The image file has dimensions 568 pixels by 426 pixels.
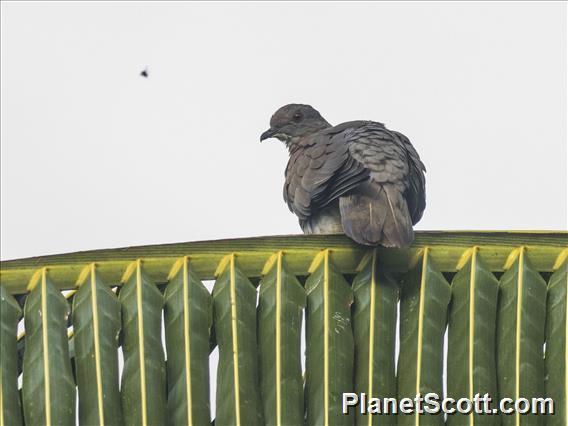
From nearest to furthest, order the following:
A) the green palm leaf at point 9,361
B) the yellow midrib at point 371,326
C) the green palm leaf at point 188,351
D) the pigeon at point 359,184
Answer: the green palm leaf at point 9,361, the green palm leaf at point 188,351, the yellow midrib at point 371,326, the pigeon at point 359,184

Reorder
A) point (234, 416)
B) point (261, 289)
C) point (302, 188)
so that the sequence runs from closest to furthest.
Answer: point (234, 416)
point (261, 289)
point (302, 188)

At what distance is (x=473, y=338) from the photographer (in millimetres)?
5176

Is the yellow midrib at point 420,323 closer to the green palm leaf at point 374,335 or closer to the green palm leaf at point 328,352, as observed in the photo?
the green palm leaf at point 374,335

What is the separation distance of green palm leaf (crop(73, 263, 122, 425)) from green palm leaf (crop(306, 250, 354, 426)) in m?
0.80

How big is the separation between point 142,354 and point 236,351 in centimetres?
38

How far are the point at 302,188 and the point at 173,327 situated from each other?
6.99 ft

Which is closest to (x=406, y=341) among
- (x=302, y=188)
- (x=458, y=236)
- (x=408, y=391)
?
(x=408, y=391)

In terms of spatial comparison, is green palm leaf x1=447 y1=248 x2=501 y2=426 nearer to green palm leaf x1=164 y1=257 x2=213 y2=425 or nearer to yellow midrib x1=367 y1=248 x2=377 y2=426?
yellow midrib x1=367 y1=248 x2=377 y2=426

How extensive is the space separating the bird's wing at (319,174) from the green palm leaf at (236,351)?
1448mm

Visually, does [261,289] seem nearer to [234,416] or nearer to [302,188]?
[234,416]

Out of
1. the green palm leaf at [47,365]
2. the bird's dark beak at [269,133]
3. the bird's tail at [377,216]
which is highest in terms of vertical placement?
the bird's dark beak at [269,133]

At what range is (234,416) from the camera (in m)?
4.99

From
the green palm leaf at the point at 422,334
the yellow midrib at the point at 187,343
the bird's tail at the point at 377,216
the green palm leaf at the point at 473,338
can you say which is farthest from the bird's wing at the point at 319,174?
the yellow midrib at the point at 187,343

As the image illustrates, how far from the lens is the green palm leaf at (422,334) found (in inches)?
201
